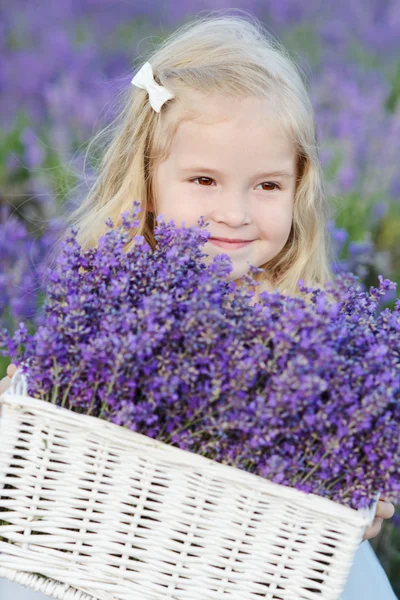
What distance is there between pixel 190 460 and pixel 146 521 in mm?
144

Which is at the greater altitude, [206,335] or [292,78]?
[292,78]

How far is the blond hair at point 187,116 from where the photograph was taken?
6.82 feet

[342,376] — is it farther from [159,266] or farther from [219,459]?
[159,266]

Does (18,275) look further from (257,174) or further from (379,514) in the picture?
(379,514)

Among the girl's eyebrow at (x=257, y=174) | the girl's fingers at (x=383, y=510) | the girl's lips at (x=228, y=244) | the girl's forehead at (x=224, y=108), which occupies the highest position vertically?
the girl's forehead at (x=224, y=108)

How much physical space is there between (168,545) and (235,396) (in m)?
0.29

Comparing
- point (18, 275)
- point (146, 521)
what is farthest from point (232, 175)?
point (18, 275)

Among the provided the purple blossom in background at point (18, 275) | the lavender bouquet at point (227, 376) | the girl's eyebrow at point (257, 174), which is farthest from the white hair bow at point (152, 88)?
the lavender bouquet at point (227, 376)

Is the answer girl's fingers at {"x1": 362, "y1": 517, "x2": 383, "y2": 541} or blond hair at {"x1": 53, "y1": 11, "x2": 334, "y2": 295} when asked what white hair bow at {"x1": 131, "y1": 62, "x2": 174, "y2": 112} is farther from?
girl's fingers at {"x1": 362, "y1": 517, "x2": 383, "y2": 541}

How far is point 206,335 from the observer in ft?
4.10

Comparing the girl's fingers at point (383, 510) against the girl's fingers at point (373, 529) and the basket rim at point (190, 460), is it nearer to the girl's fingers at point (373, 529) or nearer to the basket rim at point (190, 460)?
the girl's fingers at point (373, 529)

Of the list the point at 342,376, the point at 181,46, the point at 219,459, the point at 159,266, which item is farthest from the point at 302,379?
the point at 181,46

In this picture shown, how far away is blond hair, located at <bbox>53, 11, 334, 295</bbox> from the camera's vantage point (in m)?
2.08

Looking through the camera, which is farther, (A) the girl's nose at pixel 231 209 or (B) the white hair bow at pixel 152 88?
(B) the white hair bow at pixel 152 88
